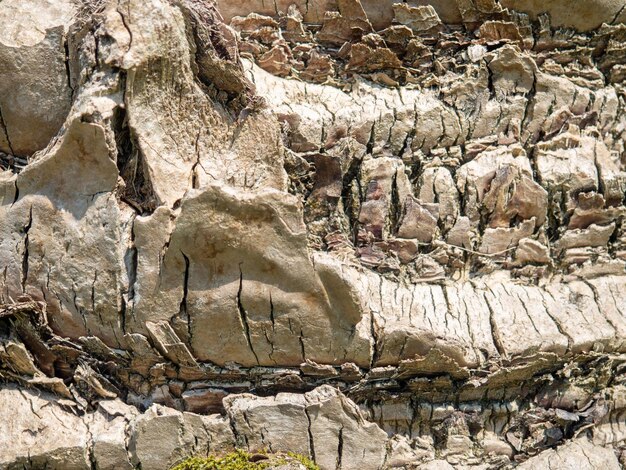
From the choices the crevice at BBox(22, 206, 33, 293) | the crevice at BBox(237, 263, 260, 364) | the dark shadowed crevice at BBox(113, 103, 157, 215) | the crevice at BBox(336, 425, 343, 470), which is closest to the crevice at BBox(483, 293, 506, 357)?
the crevice at BBox(336, 425, 343, 470)

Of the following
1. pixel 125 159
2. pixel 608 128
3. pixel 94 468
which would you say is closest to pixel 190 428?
pixel 94 468

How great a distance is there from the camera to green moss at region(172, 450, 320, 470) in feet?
13.3

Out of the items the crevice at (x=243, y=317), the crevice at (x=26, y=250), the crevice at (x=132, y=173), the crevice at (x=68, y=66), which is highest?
the crevice at (x=68, y=66)

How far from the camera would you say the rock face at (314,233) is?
4.12m

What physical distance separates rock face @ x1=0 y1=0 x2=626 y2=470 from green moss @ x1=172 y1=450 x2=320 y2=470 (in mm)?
80

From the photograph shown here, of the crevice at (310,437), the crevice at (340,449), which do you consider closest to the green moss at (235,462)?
the crevice at (310,437)

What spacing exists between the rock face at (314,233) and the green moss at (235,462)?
8 cm

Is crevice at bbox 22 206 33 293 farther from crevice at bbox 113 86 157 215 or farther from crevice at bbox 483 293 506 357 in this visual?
crevice at bbox 483 293 506 357

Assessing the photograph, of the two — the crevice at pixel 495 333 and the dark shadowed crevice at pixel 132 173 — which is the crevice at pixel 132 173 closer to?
the dark shadowed crevice at pixel 132 173

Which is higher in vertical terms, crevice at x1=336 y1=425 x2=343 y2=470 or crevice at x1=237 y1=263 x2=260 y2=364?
crevice at x1=237 y1=263 x2=260 y2=364

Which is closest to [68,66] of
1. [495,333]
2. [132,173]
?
[132,173]

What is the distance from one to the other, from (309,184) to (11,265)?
229cm

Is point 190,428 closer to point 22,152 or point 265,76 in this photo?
point 22,152

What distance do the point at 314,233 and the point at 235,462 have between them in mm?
1825
